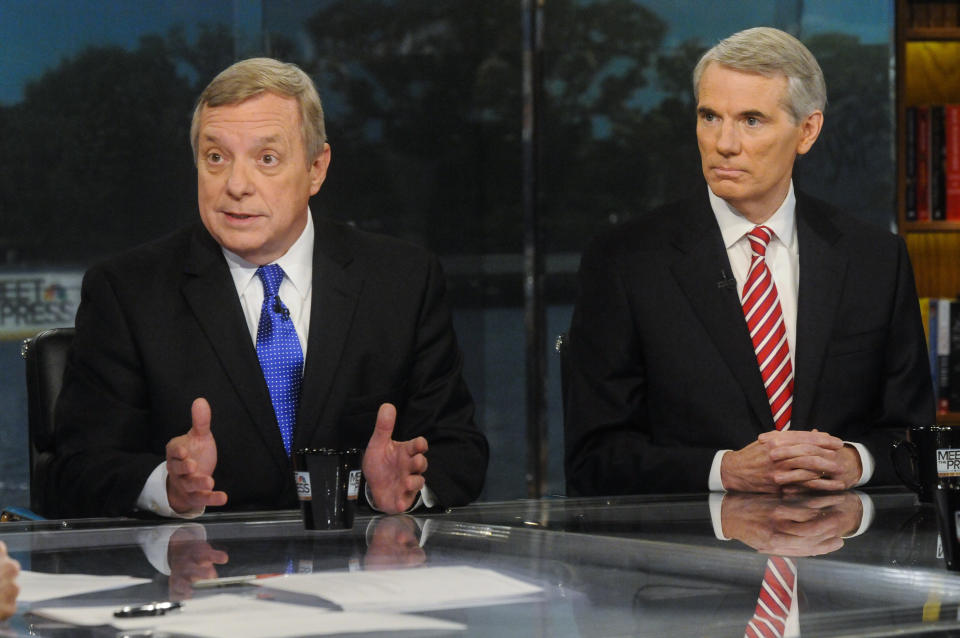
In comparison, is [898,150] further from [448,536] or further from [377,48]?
[448,536]

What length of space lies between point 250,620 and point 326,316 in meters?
1.30

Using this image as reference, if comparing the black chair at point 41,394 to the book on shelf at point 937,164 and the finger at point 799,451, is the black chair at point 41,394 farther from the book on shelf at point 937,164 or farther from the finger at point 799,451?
the book on shelf at point 937,164

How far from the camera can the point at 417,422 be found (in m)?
2.49

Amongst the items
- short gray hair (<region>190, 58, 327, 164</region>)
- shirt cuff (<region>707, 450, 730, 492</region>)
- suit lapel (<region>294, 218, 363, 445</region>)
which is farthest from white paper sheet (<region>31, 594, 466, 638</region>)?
short gray hair (<region>190, 58, 327, 164</region>)

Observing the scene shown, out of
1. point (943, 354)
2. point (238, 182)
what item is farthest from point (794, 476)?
point (943, 354)

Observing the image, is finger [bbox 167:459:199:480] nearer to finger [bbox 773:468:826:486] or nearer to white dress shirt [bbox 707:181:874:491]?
finger [bbox 773:468:826:486]

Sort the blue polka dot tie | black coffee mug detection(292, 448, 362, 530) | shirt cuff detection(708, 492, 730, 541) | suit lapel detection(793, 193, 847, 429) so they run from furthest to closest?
suit lapel detection(793, 193, 847, 429)
the blue polka dot tie
black coffee mug detection(292, 448, 362, 530)
shirt cuff detection(708, 492, 730, 541)

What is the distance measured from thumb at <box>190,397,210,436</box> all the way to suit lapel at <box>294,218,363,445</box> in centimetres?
40

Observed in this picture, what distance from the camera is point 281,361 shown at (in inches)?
95.8

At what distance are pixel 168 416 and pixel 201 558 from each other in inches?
34.4

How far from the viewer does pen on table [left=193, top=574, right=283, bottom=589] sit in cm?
138

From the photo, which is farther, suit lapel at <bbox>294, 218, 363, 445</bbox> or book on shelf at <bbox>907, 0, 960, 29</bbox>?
book on shelf at <bbox>907, 0, 960, 29</bbox>

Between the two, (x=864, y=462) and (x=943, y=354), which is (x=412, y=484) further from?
(x=943, y=354)

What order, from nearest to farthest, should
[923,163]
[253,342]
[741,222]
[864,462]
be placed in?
[864,462] → [253,342] → [741,222] → [923,163]
